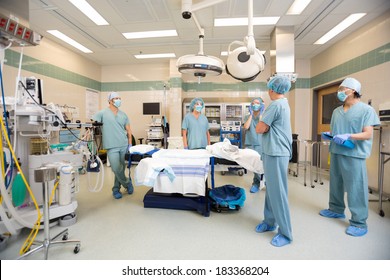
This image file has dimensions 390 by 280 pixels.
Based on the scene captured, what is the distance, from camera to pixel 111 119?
2.88 metres

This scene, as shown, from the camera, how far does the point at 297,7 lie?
10.6 ft

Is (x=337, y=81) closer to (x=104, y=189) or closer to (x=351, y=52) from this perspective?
(x=351, y=52)

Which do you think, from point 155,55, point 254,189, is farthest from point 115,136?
point 155,55

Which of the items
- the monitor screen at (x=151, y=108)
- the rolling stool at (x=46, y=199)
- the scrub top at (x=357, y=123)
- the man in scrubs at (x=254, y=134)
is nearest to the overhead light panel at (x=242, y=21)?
the man in scrubs at (x=254, y=134)

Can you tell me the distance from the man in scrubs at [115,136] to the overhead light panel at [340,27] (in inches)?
158

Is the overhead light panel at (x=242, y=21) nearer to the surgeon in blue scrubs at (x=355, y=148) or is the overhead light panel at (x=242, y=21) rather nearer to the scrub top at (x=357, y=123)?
the surgeon in blue scrubs at (x=355, y=148)

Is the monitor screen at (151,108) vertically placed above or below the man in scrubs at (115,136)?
above

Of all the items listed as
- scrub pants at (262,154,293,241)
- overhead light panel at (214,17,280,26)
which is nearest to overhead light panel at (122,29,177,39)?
overhead light panel at (214,17,280,26)

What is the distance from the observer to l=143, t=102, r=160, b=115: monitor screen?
6008 mm

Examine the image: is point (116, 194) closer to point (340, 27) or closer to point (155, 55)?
point (155, 55)

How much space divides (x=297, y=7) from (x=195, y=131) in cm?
250

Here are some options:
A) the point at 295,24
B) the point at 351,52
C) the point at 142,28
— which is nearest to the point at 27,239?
the point at 142,28

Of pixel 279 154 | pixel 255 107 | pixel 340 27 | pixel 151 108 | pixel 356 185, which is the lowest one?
pixel 356 185

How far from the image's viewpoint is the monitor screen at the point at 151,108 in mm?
6008
